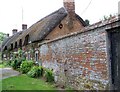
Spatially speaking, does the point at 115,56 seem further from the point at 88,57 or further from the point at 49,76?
the point at 49,76

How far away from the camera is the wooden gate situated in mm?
9961

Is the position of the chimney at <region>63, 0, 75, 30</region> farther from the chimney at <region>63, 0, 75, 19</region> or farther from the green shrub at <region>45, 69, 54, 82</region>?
the green shrub at <region>45, 69, 54, 82</region>

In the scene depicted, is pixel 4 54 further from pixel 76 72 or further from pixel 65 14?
pixel 76 72

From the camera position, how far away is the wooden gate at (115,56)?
9.96 m

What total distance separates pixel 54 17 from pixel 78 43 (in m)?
18.1

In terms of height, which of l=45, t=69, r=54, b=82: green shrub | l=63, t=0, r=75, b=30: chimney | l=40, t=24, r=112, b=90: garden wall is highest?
l=63, t=0, r=75, b=30: chimney

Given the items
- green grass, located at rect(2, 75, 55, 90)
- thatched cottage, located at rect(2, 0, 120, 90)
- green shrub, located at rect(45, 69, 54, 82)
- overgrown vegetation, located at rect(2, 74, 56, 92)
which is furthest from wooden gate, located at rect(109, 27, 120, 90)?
green shrub, located at rect(45, 69, 54, 82)

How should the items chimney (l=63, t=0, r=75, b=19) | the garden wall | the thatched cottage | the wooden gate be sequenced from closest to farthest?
the wooden gate < the thatched cottage < the garden wall < chimney (l=63, t=0, r=75, b=19)

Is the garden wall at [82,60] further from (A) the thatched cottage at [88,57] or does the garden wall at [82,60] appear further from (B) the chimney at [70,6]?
(B) the chimney at [70,6]

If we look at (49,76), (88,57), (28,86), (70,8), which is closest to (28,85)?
(28,86)

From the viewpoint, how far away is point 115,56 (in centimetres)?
1018

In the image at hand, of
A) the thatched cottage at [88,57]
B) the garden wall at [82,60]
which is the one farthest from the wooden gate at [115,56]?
the garden wall at [82,60]

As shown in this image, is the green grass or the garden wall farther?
the green grass

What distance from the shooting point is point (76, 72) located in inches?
551
